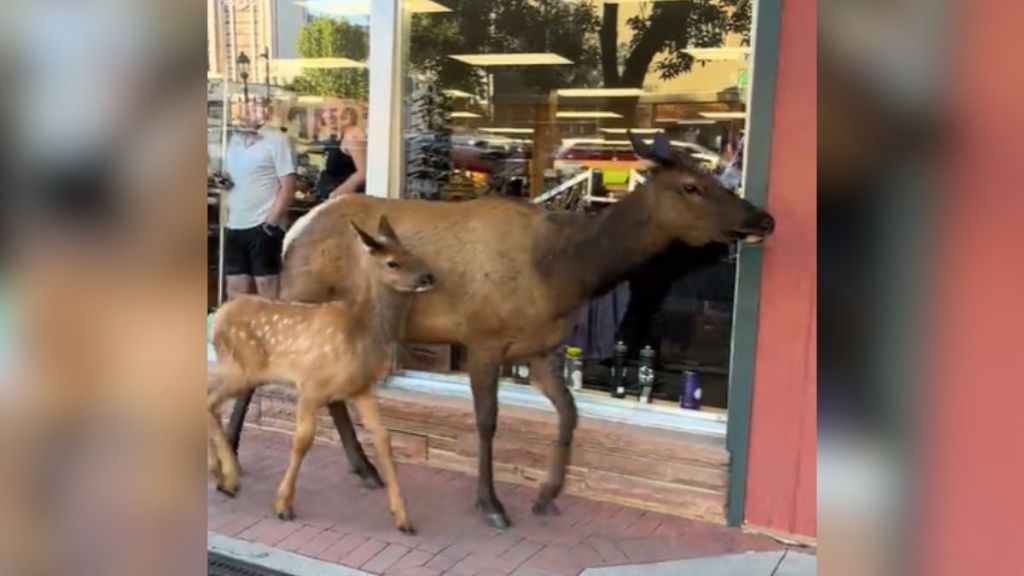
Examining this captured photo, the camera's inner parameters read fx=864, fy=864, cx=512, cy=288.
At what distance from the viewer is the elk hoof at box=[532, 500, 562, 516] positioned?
143 inches

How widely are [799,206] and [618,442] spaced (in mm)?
1289

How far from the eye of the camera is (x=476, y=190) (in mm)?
4711

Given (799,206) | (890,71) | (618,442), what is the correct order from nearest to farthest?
(890,71) → (799,206) → (618,442)


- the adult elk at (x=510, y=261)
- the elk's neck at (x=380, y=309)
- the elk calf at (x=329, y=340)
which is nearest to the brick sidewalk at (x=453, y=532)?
the adult elk at (x=510, y=261)

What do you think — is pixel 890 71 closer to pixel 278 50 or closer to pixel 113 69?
pixel 113 69

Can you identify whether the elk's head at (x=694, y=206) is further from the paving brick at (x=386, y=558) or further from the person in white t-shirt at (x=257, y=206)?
the person in white t-shirt at (x=257, y=206)

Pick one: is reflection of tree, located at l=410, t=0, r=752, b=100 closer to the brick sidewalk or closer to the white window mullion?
Result: the white window mullion

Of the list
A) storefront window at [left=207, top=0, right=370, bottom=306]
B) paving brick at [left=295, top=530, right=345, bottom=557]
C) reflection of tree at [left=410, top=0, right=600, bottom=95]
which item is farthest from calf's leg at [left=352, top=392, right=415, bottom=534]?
reflection of tree at [left=410, top=0, right=600, bottom=95]

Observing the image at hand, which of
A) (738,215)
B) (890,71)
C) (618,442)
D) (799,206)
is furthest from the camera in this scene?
(618,442)

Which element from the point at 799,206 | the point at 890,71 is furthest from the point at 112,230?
the point at 799,206

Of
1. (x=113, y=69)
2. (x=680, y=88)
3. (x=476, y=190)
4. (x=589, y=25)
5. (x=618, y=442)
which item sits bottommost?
(x=618, y=442)

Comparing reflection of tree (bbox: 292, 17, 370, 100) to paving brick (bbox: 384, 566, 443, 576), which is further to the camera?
reflection of tree (bbox: 292, 17, 370, 100)

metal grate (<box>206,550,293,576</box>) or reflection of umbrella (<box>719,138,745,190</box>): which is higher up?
reflection of umbrella (<box>719,138,745,190</box>)

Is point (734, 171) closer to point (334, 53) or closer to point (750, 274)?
point (750, 274)
